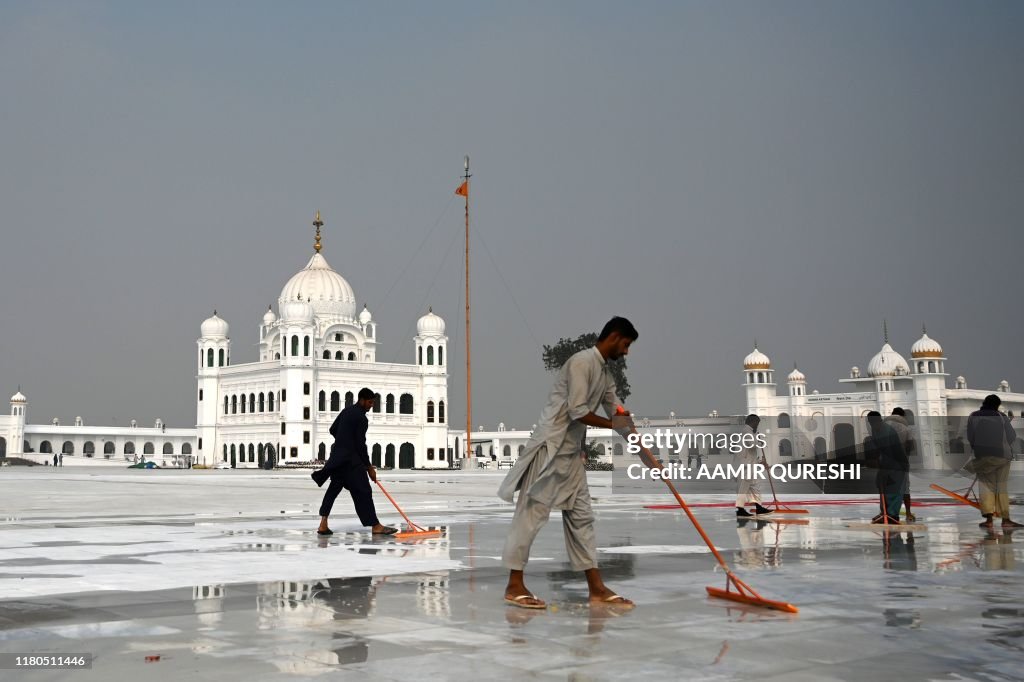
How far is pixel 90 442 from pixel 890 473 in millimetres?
92141

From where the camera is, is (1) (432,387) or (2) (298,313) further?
(1) (432,387)

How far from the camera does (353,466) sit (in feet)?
34.7

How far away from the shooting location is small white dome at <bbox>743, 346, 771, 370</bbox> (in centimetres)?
9569

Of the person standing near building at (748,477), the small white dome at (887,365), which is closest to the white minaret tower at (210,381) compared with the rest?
the small white dome at (887,365)

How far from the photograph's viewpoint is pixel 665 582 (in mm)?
6469

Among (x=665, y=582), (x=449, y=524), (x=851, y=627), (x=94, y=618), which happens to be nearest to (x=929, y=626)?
(x=851, y=627)

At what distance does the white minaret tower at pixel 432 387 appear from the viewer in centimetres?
7825

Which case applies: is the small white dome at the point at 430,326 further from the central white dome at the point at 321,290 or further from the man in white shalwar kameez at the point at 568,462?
the man in white shalwar kameez at the point at 568,462

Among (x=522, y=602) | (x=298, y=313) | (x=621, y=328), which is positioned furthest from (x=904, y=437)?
(x=298, y=313)

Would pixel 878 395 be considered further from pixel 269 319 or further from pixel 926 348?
pixel 269 319

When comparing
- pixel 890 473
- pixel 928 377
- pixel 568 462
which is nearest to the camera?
pixel 568 462

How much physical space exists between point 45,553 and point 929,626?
6.51 metres

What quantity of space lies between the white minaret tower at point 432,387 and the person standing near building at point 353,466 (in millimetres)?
67019

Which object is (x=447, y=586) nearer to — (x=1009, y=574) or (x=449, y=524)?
(x=1009, y=574)
